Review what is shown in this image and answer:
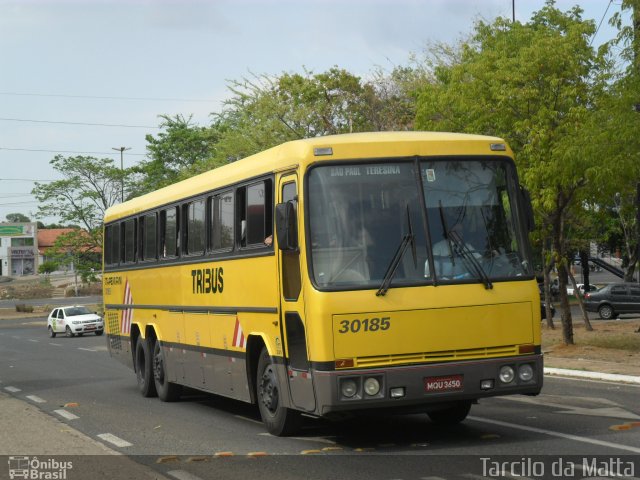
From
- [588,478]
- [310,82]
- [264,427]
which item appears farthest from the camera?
[310,82]

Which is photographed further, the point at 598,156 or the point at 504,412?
the point at 598,156

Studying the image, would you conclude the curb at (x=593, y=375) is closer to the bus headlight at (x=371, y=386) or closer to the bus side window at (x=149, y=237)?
the bus side window at (x=149, y=237)

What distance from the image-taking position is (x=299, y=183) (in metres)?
10.9

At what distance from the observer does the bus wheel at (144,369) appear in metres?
17.7

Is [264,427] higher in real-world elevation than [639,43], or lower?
lower

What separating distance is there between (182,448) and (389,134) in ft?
12.9

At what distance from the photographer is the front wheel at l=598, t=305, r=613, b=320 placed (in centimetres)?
4788

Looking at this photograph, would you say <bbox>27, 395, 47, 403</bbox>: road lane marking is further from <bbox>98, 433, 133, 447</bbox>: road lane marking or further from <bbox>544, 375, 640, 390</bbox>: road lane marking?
<bbox>544, 375, 640, 390</bbox>: road lane marking

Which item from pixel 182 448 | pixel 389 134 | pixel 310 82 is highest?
pixel 310 82

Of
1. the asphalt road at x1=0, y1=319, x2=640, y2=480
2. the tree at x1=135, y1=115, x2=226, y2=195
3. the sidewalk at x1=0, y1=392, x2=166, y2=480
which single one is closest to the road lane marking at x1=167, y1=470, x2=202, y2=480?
the asphalt road at x1=0, y1=319, x2=640, y2=480

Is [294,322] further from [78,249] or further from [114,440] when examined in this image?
[78,249]

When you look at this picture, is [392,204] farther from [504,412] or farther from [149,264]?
[149,264]

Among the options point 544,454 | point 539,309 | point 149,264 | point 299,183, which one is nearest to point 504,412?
point 539,309

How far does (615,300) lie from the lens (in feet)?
157
